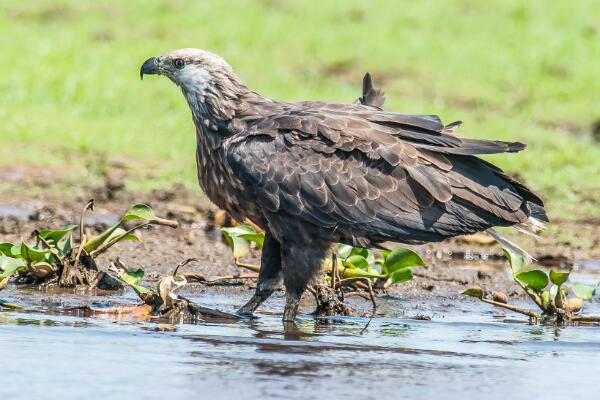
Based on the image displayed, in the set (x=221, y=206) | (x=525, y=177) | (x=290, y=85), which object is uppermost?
(x=290, y=85)

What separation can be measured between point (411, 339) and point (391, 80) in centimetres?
926

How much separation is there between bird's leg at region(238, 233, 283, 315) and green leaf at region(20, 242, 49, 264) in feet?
3.98

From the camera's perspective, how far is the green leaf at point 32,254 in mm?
7426

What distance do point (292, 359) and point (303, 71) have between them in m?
10.3

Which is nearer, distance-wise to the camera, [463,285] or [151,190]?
[463,285]

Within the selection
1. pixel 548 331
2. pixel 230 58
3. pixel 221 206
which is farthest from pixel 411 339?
pixel 230 58

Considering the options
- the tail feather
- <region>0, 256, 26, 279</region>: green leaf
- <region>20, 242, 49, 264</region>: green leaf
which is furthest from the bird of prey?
<region>0, 256, 26, 279</region>: green leaf

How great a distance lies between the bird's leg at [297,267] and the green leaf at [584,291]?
4.83 feet

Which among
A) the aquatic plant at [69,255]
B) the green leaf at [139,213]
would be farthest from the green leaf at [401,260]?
the green leaf at [139,213]

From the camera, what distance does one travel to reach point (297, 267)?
7.20 m

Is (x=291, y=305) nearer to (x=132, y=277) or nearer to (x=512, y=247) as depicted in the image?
(x=132, y=277)

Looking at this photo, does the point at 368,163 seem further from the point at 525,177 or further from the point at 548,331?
the point at 525,177

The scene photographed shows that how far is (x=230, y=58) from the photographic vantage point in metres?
15.8

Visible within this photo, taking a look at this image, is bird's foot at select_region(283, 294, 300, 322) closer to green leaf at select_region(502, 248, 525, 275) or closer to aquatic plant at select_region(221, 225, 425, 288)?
aquatic plant at select_region(221, 225, 425, 288)
